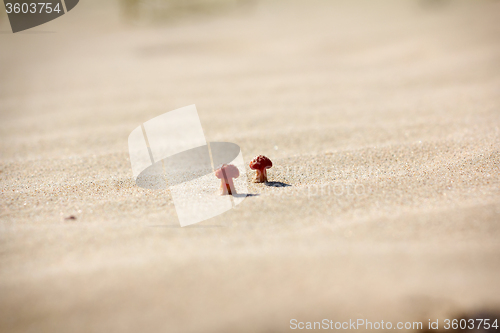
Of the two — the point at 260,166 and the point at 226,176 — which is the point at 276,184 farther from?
the point at 226,176

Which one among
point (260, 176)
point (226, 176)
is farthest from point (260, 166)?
point (226, 176)

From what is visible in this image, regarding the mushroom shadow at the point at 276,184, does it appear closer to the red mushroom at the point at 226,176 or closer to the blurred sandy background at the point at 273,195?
the blurred sandy background at the point at 273,195

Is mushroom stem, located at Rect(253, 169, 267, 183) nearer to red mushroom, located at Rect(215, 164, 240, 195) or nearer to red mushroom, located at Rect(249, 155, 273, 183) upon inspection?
red mushroom, located at Rect(249, 155, 273, 183)

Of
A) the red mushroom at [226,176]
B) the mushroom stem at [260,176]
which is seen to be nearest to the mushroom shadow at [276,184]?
the mushroom stem at [260,176]

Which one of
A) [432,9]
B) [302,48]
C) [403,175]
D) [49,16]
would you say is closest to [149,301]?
[403,175]

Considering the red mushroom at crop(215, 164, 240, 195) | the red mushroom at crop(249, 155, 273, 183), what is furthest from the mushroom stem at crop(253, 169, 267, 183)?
the red mushroom at crop(215, 164, 240, 195)

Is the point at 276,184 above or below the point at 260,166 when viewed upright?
below
